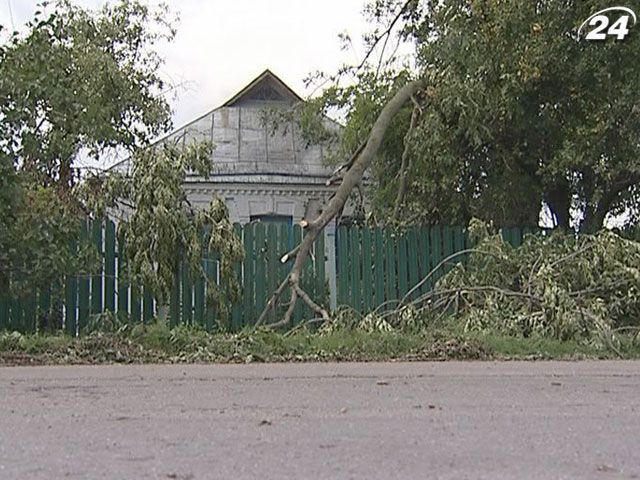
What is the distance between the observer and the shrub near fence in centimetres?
1137

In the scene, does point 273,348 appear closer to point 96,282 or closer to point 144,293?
point 144,293

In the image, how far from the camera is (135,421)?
15.9 feet

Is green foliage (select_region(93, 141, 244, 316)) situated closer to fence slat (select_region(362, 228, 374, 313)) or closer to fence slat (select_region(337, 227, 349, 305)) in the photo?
fence slat (select_region(337, 227, 349, 305))

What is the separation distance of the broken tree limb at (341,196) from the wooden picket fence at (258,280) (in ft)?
0.83

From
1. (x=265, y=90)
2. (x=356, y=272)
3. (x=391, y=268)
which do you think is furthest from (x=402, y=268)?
(x=265, y=90)

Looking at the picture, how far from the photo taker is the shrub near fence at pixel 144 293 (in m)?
11.4

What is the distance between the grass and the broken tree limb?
2.32 meters

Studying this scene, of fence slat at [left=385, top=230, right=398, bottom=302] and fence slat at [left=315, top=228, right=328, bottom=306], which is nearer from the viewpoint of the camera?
fence slat at [left=315, top=228, right=328, bottom=306]

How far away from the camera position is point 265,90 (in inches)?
894

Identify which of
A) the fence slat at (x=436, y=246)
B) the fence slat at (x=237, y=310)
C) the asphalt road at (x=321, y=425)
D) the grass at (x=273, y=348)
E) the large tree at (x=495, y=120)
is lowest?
the asphalt road at (x=321, y=425)

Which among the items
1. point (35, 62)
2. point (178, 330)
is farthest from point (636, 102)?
point (35, 62)

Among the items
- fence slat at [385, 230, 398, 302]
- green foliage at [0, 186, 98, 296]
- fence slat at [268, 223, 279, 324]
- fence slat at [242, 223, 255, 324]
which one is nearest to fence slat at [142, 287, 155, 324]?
green foliage at [0, 186, 98, 296]

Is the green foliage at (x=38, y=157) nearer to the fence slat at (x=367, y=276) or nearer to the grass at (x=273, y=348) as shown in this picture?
the grass at (x=273, y=348)

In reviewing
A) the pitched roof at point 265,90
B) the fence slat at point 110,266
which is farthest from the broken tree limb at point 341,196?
the pitched roof at point 265,90
